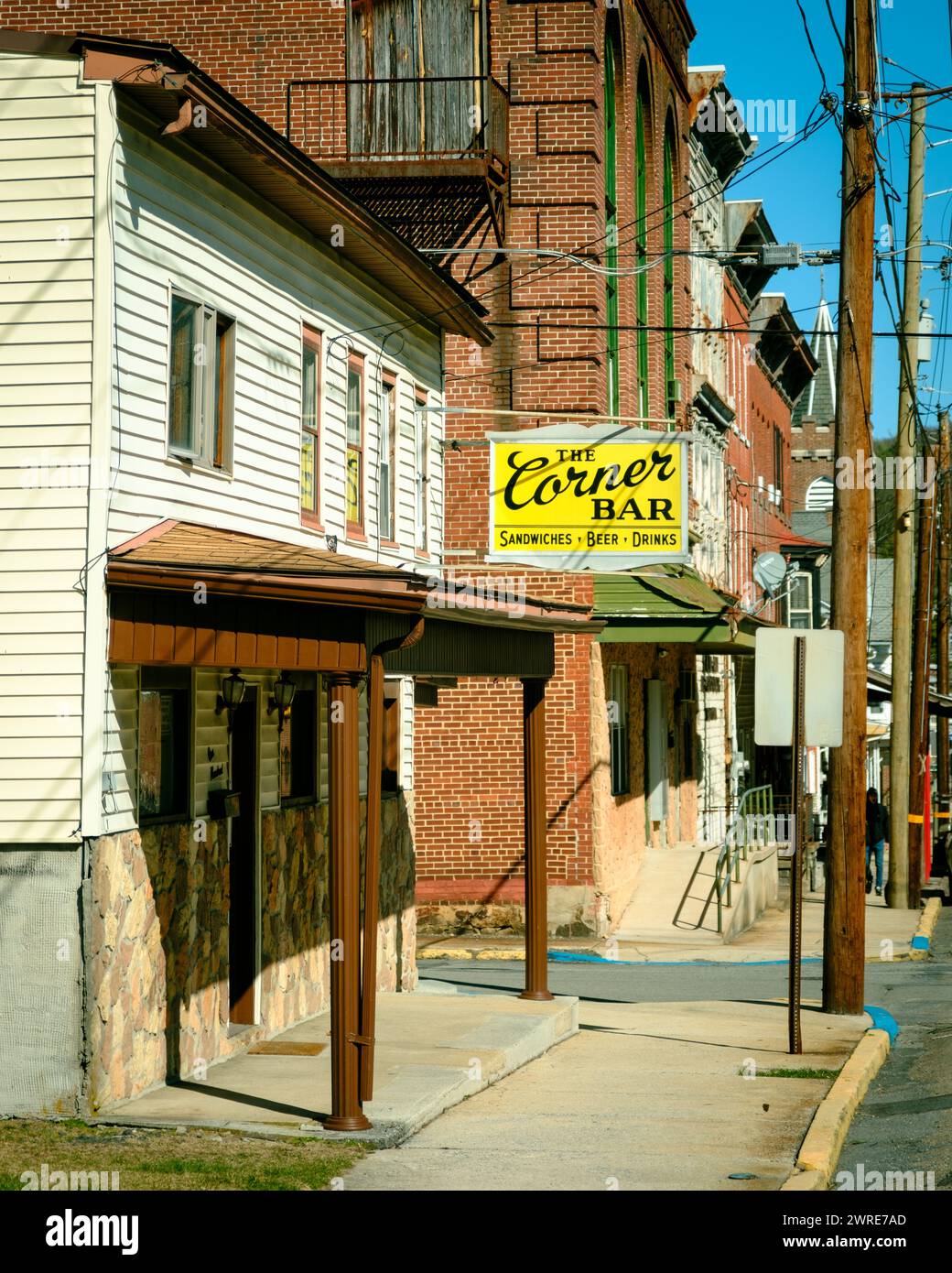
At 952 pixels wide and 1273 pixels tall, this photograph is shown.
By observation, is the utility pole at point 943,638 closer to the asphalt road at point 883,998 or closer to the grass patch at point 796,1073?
the asphalt road at point 883,998

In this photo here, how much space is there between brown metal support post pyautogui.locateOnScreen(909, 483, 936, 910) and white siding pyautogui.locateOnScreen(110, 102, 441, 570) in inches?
562

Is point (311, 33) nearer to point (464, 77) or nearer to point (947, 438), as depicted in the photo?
point (464, 77)

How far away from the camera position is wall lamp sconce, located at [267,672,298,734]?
13.6 meters

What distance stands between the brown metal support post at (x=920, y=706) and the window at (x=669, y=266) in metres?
6.02

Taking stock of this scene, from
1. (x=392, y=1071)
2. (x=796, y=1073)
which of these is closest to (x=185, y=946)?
(x=392, y=1071)

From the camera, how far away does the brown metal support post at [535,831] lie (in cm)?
1509

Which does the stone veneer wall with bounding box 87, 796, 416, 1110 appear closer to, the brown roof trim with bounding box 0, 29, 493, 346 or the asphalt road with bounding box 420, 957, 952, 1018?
the asphalt road with bounding box 420, 957, 952, 1018

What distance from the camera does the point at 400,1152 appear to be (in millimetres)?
9484

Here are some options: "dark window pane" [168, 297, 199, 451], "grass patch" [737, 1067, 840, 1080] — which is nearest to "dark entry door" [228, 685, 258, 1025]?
"dark window pane" [168, 297, 199, 451]

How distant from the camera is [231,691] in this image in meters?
12.2

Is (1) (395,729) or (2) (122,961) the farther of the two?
(1) (395,729)

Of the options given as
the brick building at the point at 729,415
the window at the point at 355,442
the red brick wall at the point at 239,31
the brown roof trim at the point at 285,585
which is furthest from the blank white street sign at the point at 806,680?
the red brick wall at the point at 239,31

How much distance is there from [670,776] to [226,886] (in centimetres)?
1853
